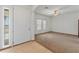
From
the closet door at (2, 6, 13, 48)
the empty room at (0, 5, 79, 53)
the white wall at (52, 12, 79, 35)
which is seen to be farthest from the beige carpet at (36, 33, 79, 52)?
the closet door at (2, 6, 13, 48)

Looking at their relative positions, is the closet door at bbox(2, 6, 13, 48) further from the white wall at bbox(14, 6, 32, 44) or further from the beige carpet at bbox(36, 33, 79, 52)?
the beige carpet at bbox(36, 33, 79, 52)

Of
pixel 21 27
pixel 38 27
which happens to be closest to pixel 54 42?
pixel 38 27

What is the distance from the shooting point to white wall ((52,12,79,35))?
2.14 m

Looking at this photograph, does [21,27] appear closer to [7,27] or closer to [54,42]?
[7,27]

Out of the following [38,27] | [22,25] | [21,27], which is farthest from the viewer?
[22,25]

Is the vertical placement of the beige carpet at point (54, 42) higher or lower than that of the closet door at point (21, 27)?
lower

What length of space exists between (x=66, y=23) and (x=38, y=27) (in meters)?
0.78

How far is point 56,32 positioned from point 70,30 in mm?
357

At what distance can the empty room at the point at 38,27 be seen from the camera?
7.11ft

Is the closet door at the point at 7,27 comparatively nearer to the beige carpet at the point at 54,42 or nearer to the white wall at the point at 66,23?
the beige carpet at the point at 54,42

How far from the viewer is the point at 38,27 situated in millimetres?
2584

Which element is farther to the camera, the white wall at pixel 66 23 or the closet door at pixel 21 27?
the closet door at pixel 21 27

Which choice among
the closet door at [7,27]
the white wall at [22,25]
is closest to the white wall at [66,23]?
the white wall at [22,25]
